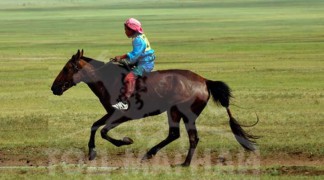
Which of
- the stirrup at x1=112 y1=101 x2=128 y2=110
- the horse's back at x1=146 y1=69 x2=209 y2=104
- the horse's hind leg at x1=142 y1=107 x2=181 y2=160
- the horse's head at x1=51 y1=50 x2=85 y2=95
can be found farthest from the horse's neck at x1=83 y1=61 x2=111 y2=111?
Result: the horse's hind leg at x1=142 y1=107 x2=181 y2=160

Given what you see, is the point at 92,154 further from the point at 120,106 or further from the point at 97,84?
the point at 97,84

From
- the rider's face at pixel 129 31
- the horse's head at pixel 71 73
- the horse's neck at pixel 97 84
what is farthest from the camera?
the horse's head at pixel 71 73

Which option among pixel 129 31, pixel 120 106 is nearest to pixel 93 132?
pixel 120 106

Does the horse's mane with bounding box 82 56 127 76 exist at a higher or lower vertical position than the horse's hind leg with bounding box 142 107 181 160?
higher

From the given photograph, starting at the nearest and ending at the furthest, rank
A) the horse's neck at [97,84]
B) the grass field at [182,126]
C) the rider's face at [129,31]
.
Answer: the rider's face at [129,31] < the grass field at [182,126] < the horse's neck at [97,84]

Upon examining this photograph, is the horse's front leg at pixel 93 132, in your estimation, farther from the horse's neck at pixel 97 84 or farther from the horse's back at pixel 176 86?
the horse's back at pixel 176 86

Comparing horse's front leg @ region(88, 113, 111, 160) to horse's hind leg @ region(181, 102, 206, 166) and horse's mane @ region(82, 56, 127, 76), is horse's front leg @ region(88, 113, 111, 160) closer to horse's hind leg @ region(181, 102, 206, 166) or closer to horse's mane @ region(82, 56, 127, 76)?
horse's mane @ region(82, 56, 127, 76)

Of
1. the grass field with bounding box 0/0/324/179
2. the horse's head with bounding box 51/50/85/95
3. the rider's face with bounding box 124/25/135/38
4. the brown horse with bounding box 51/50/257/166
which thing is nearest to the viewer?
the rider's face with bounding box 124/25/135/38

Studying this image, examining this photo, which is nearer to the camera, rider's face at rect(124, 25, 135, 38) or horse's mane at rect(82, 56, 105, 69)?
rider's face at rect(124, 25, 135, 38)

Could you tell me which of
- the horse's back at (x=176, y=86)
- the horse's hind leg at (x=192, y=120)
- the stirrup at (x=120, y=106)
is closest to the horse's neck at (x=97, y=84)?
the stirrup at (x=120, y=106)

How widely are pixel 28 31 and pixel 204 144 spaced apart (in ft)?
204

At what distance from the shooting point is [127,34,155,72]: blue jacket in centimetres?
1272

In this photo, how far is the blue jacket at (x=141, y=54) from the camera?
12.7 meters

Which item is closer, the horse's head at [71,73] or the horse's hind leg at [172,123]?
the horse's hind leg at [172,123]
